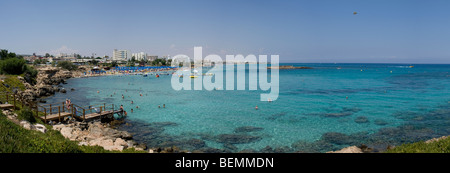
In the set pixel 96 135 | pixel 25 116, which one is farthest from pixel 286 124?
pixel 25 116

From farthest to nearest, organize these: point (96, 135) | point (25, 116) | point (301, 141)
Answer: point (301, 141) < point (96, 135) < point (25, 116)

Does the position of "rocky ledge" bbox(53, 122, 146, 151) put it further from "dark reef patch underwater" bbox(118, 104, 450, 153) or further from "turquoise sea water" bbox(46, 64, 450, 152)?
"turquoise sea water" bbox(46, 64, 450, 152)

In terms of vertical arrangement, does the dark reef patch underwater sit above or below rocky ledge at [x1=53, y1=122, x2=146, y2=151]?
below

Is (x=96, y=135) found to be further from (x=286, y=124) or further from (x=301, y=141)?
(x=286, y=124)

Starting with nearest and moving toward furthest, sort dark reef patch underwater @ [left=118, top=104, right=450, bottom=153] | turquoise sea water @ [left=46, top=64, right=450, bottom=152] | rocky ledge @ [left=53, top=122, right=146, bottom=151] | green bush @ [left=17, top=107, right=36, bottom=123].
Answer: green bush @ [left=17, top=107, right=36, bottom=123] < rocky ledge @ [left=53, top=122, right=146, bottom=151] < dark reef patch underwater @ [left=118, top=104, right=450, bottom=153] < turquoise sea water @ [left=46, top=64, right=450, bottom=152]

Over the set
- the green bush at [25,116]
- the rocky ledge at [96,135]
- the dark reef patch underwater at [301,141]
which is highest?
the green bush at [25,116]

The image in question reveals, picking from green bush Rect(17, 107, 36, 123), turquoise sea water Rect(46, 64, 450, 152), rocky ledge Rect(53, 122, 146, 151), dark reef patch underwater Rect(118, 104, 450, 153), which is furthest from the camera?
turquoise sea water Rect(46, 64, 450, 152)

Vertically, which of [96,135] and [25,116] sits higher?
[25,116]

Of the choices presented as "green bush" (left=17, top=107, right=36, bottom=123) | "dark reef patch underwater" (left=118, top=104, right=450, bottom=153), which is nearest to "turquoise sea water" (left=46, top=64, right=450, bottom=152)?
"dark reef patch underwater" (left=118, top=104, right=450, bottom=153)

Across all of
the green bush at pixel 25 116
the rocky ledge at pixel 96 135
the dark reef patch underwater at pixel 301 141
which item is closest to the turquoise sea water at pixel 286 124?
the dark reef patch underwater at pixel 301 141

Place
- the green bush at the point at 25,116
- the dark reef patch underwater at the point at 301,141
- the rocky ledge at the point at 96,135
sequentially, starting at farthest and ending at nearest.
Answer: the dark reef patch underwater at the point at 301,141
the rocky ledge at the point at 96,135
the green bush at the point at 25,116

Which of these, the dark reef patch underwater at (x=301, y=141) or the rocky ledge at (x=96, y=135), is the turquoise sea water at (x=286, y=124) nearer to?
the dark reef patch underwater at (x=301, y=141)

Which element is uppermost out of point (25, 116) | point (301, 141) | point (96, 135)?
Result: point (25, 116)

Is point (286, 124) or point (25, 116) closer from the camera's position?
point (25, 116)
